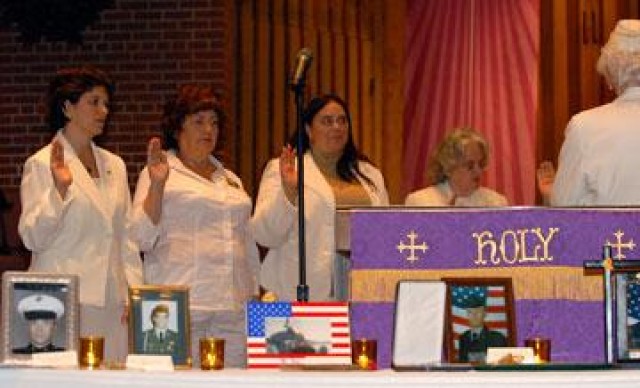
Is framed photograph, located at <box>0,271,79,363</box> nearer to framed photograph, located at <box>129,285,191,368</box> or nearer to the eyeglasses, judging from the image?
framed photograph, located at <box>129,285,191,368</box>

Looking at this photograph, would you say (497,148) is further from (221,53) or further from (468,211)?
(468,211)

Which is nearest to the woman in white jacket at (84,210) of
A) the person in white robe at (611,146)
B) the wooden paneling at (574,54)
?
the person in white robe at (611,146)

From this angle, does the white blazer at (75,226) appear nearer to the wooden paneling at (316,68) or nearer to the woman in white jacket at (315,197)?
the woman in white jacket at (315,197)

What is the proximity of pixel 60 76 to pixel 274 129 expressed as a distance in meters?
4.23

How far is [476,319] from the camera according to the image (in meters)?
4.35

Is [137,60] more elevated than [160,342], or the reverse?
[137,60]

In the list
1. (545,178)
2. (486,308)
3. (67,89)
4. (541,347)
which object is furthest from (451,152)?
(541,347)

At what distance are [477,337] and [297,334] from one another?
649 millimetres

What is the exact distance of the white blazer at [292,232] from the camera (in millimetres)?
6031

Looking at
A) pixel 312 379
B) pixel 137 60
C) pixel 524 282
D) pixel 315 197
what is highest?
pixel 137 60

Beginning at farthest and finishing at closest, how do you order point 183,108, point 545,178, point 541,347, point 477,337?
point 545,178 → point 183,108 → point 477,337 → point 541,347

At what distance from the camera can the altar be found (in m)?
4.79

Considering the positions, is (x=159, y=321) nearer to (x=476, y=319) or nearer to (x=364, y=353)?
(x=364, y=353)

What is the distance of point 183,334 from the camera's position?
399cm
